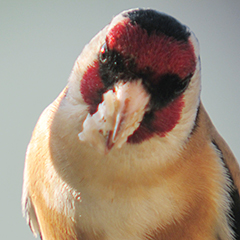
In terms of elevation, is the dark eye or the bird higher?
the dark eye

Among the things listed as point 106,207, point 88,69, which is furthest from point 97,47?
point 106,207

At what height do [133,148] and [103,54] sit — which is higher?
[103,54]

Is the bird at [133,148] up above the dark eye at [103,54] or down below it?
below

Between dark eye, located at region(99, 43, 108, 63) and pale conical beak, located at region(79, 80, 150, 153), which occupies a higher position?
dark eye, located at region(99, 43, 108, 63)

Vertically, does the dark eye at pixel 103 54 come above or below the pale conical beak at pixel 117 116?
above
